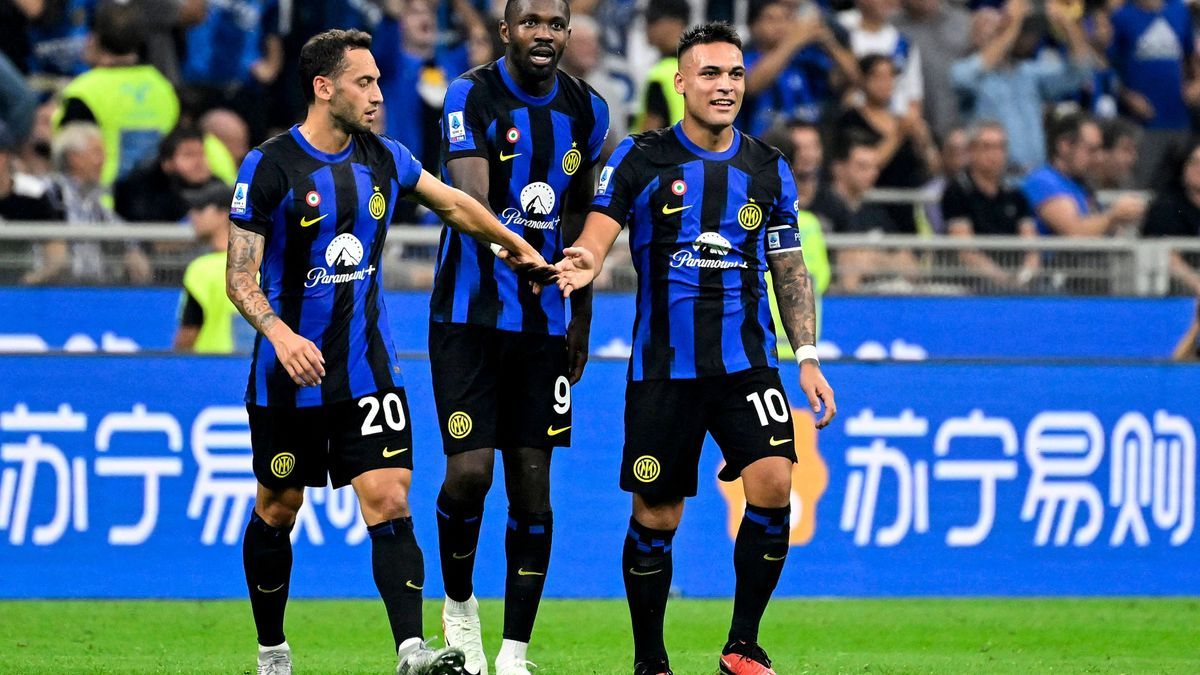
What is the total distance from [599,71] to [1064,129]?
12.9 ft

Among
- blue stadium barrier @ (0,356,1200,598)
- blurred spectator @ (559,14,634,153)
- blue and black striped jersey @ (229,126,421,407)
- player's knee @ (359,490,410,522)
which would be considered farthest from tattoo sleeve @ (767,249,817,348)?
blurred spectator @ (559,14,634,153)

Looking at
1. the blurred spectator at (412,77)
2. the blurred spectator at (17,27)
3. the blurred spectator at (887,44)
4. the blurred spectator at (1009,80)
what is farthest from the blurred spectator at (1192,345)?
the blurred spectator at (17,27)

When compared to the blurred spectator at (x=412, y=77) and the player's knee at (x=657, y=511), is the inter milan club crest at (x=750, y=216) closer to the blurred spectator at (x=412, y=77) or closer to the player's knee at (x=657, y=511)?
the player's knee at (x=657, y=511)

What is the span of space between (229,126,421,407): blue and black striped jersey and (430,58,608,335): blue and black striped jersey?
1.75 feet

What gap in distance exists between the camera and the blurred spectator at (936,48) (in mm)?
16312

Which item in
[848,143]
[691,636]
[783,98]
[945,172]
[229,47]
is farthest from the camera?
[945,172]

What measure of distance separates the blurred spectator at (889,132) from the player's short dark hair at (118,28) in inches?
213

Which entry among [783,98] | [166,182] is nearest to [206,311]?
[166,182]

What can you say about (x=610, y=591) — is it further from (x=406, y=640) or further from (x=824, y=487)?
(x=406, y=640)

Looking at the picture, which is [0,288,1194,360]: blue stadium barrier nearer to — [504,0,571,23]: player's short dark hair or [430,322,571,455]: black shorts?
[430,322,571,455]: black shorts

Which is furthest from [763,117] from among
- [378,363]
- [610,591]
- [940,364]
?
[378,363]

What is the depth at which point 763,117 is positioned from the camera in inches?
604

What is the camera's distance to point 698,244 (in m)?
7.43

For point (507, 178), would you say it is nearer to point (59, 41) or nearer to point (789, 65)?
point (789, 65)
